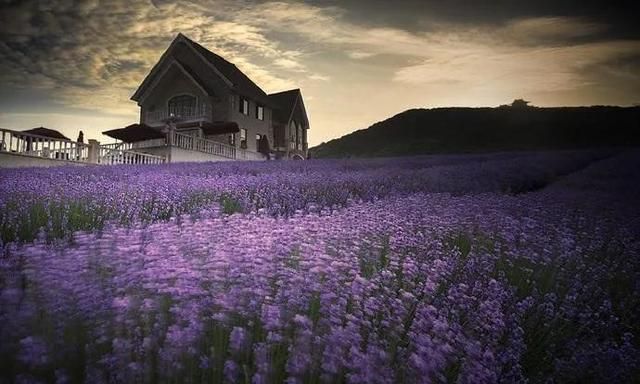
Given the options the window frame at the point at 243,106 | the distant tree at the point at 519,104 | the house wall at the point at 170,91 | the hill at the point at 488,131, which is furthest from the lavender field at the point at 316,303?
the distant tree at the point at 519,104

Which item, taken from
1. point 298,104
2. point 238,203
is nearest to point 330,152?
point 298,104

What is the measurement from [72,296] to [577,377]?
→ 2284 millimetres

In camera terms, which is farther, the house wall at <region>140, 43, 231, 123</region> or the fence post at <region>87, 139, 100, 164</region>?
the house wall at <region>140, 43, 231, 123</region>

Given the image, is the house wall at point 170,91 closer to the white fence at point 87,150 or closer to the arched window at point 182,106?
the arched window at point 182,106

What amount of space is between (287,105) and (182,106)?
11367 millimetres

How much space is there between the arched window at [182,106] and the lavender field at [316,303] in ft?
84.1

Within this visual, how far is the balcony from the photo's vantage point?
27.7 m

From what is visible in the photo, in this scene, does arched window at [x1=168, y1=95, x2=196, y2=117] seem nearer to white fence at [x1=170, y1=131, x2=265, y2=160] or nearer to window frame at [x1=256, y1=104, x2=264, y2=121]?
white fence at [x1=170, y1=131, x2=265, y2=160]

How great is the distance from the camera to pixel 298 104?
1510 inches

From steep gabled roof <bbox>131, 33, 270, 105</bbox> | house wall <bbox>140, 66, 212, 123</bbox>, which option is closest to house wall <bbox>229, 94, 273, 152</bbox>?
steep gabled roof <bbox>131, 33, 270, 105</bbox>

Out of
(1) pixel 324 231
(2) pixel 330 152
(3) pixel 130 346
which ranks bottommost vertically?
(3) pixel 130 346

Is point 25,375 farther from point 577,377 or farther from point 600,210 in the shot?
point 600,210

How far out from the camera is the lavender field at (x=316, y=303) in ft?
4.70

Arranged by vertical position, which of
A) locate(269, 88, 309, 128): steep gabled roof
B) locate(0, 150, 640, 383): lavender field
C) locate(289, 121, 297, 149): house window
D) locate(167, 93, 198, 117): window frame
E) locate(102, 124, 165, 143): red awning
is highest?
locate(269, 88, 309, 128): steep gabled roof
